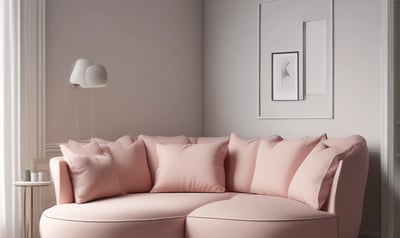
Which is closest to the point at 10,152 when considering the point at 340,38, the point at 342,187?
the point at 342,187

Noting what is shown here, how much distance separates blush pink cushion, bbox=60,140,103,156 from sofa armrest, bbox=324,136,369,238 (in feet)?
5.44

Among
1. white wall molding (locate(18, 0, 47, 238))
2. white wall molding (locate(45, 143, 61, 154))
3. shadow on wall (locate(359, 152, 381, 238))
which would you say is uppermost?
white wall molding (locate(18, 0, 47, 238))

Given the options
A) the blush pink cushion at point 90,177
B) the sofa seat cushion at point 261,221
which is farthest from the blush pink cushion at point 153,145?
the sofa seat cushion at point 261,221

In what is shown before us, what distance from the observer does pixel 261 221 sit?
3.53 meters

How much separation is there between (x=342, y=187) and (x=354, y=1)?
168 cm

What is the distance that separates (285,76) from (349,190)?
1594mm

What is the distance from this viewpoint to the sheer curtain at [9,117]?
168 inches

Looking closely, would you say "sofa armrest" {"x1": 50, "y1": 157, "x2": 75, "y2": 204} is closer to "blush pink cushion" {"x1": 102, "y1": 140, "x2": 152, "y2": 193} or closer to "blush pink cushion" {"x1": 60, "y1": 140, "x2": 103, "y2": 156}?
"blush pink cushion" {"x1": 60, "y1": 140, "x2": 103, "y2": 156}

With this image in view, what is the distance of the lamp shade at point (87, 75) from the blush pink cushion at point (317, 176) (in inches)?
63.0

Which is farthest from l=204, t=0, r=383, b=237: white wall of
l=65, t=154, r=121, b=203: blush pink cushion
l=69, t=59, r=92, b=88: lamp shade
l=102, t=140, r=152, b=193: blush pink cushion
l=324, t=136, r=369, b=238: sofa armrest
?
l=65, t=154, r=121, b=203: blush pink cushion

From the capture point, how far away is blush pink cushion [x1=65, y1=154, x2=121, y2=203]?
13.0 feet

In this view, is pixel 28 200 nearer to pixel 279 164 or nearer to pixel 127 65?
pixel 127 65

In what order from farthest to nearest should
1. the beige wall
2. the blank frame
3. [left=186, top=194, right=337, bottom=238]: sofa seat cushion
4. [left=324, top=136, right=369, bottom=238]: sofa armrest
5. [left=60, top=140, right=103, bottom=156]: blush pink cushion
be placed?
the blank frame
the beige wall
[left=60, top=140, right=103, bottom=156]: blush pink cushion
[left=324, top=136, right=369, bottom=238]: sofa armrest
[left=186, top=194, right=337, bottom=238]: sofa seat cushion

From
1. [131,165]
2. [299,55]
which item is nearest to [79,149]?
[131,165]
